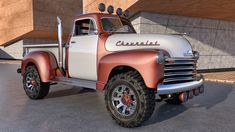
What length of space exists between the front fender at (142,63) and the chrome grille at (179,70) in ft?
0.64

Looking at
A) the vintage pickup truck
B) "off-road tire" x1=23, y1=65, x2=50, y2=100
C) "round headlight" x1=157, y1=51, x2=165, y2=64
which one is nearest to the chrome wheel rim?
the vintage pickup truck

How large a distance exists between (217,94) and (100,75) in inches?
166

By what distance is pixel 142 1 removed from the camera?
459 inches

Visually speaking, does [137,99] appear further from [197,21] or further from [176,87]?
[197,21]

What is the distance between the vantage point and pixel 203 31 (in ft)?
49.3

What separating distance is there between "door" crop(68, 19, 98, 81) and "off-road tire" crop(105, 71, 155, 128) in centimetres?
92

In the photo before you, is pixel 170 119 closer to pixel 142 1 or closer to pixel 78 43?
pixel 78 43

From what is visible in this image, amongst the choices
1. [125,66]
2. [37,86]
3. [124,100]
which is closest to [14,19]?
[37,86]

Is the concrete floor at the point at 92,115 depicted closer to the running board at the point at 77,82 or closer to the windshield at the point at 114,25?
the running board at the point at 77,82

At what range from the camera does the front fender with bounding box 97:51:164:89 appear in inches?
166

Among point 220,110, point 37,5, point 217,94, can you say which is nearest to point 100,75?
point 220,110

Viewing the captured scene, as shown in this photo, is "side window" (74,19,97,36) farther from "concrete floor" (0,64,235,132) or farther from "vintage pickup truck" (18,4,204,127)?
"concrete floor" (0,64,235,132)

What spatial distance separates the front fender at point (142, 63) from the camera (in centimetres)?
421

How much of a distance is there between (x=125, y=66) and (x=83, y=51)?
4.05 feet
